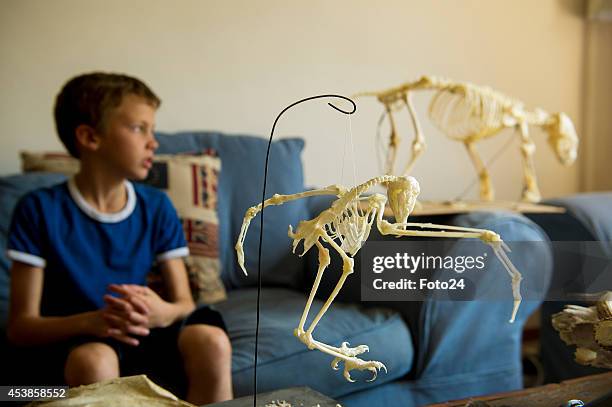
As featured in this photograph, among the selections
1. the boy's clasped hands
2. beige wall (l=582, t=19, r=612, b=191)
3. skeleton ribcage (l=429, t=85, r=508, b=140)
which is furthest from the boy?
beige wall (l=582, t=19, r=612, b=191)

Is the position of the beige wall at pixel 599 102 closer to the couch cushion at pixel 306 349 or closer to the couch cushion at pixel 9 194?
the couch cushion at pixel 306 349

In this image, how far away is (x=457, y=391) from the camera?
1.36m

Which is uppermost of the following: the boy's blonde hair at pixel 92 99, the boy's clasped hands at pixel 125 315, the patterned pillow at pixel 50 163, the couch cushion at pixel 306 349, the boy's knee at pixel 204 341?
the boy's blonde hair at pixel 92 99

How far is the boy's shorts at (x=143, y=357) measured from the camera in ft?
3.79

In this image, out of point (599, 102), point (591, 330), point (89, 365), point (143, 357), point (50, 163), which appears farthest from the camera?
point (599, 102)

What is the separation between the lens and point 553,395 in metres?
0.89

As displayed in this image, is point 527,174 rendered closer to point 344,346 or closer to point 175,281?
point 175,281

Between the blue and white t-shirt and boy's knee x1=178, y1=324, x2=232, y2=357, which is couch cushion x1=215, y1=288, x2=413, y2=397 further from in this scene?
the blue and white t-shirt

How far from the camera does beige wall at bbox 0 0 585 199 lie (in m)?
2.03

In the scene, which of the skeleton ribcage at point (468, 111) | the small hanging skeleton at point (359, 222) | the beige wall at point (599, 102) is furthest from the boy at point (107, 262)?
the beige wall at point (599, 102)

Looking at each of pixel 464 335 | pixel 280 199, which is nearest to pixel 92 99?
pixel 280 199

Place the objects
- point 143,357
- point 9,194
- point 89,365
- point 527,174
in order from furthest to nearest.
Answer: point 527,174
point 9,194
point 143,357
point 89,365

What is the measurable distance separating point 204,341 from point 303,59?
140 centimetres

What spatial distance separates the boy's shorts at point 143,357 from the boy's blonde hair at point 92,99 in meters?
0.41
